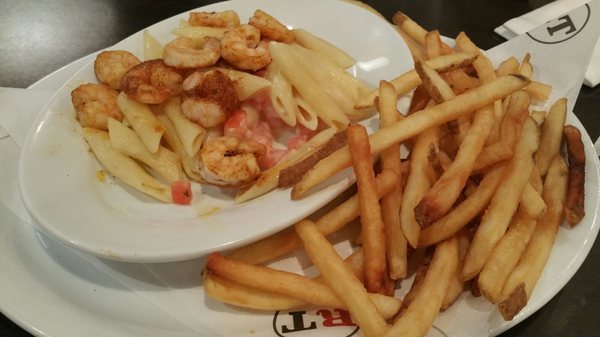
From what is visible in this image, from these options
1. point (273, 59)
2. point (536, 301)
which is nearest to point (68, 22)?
point (273, 59)

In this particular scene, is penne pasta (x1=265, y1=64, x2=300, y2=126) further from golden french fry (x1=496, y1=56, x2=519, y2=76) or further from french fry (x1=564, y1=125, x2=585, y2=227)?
french fry (x1=564, y1=125, x2=585, y2=227)

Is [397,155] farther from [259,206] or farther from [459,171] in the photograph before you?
[259,206]

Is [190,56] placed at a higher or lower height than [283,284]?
higher

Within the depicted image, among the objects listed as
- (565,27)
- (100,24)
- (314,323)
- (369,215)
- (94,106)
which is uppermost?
(565,27)

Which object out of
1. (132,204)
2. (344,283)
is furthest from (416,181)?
(132,204)

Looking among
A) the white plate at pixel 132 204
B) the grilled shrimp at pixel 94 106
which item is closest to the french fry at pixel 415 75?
the white plate at pixel 132 204

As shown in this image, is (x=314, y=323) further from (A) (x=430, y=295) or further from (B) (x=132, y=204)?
(B) (x=132, y=204)
